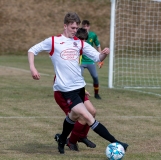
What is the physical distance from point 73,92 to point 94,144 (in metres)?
1.04

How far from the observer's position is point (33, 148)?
741 cm

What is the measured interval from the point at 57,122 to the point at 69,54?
3.00m

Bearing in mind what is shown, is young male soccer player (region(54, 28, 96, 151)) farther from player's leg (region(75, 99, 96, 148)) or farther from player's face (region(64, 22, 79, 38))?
player's face (region(64, 22, 79, 38))

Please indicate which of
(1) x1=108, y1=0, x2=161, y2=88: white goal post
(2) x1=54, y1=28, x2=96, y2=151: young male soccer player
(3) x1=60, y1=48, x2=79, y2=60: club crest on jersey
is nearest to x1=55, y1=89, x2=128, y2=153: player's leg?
(2) x1=54, y1=28, x2=96, y2=151: young male soccer player

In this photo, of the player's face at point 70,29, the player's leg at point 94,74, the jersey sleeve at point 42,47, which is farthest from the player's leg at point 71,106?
the player's leg at point 94,74

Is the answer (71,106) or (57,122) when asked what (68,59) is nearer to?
(71,106)

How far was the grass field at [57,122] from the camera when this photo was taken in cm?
714

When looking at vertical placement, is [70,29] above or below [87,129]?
above

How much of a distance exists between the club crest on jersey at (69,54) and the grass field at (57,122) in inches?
52.6

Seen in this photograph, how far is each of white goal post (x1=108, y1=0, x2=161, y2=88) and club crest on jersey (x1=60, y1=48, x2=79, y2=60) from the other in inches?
335

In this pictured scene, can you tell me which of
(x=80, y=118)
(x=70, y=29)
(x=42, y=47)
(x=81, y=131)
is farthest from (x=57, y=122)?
(x=70, y=29)

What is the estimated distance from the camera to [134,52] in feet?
88.1

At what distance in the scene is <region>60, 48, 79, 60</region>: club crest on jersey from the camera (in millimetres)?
6926

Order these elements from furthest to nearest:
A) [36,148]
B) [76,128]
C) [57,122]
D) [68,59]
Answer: [57,122]
[36,148]
[76,128]
[68,59]
